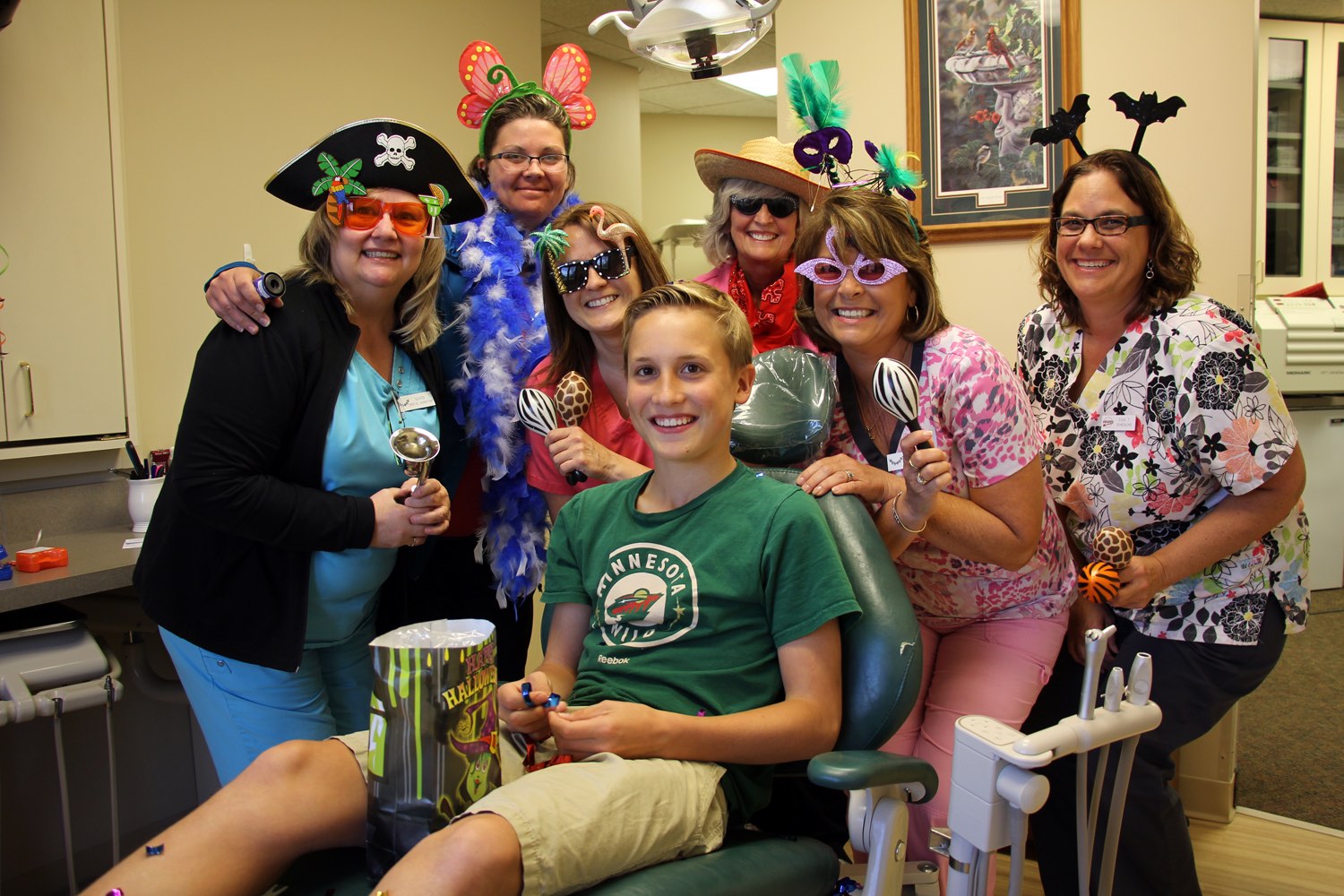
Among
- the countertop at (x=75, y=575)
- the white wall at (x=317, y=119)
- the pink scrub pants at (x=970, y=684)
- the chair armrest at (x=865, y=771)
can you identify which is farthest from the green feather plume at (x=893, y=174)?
the countertop at (x=75, y=575)

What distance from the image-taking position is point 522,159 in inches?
91.4

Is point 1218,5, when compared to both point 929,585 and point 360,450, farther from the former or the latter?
point 360,450

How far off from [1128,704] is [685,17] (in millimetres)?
1549

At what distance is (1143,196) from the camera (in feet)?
6.59

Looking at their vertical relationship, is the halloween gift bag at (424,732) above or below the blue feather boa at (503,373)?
below

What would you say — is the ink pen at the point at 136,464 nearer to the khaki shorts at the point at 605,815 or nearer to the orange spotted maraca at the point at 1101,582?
the khaki shorts at the point at 605,815

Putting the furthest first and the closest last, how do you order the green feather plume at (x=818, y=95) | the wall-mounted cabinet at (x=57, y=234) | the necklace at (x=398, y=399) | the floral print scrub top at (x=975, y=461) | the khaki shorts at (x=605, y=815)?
the wall-mounted cabinet at (x=57, y=234) < the green feather plume at (x=818, y=95) < the necklace at (x=398, y=399) < the floral print scrub top at (x=975, y=461) < the khaki shorts at (x=605, y=815)

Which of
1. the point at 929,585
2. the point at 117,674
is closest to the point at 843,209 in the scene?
the point at 929,585

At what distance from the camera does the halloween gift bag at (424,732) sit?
125cm

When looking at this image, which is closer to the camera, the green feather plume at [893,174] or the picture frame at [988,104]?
the green feather plume at [893,174]

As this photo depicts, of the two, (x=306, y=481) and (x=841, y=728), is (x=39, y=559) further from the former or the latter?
(x=841, y=728)

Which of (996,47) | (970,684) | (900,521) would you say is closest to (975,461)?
(900,521)

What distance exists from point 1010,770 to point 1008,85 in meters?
2.70

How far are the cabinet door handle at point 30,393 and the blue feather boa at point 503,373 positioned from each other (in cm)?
118
